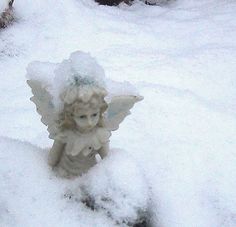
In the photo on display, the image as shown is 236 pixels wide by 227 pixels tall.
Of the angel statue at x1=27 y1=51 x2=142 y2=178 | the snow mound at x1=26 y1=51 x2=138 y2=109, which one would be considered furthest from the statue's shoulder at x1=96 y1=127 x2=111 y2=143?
the snow mound at x1=26 y1=51 x2=138 y2=109

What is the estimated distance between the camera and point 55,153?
1837 mm

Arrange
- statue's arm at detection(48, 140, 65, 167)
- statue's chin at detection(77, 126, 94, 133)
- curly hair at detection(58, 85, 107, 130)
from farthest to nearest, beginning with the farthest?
statue's arm at detection(48, 140, 65, 167) < statue's chin at detection(77, 126, 94, 133) < curly hair at detection(58, 85, 107, 130)

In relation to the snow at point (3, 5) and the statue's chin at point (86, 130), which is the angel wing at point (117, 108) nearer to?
the statue's chin at point (86, 130)

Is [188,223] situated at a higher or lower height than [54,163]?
lower

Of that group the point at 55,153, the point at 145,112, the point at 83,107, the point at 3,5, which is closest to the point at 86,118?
the point at 83,107

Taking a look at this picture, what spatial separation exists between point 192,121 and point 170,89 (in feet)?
0.97

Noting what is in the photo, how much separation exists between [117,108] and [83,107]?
0.21m

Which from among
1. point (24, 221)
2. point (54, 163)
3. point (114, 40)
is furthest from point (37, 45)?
point (24, 221)

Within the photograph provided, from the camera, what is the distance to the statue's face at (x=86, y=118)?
1.64 metres

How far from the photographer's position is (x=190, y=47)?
3305 mm

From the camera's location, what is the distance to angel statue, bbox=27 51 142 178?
1.61 metres

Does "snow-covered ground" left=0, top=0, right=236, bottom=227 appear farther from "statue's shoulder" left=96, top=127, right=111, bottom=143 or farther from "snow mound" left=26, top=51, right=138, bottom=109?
"snow mound" left=26, top=51, right=138, bottom=109

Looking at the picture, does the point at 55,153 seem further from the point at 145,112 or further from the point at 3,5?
the point at 3,5

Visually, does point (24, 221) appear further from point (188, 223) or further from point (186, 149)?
point (186, 149)
